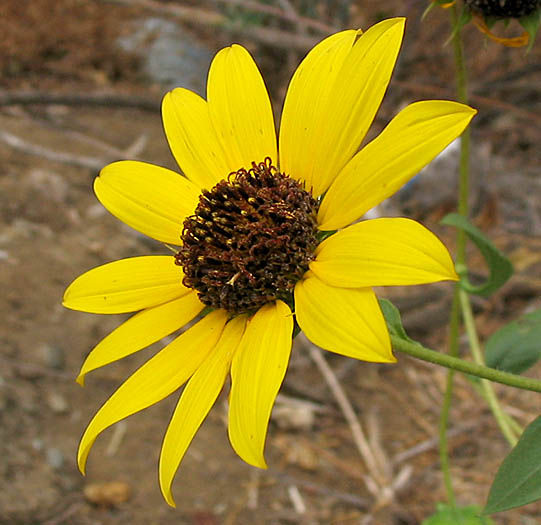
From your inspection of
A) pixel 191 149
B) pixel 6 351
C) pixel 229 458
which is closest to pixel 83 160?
pixel 6 351

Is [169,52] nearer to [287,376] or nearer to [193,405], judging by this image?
[287,376]

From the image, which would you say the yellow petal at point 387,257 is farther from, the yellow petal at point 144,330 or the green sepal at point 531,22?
the green sepal at point 531,22

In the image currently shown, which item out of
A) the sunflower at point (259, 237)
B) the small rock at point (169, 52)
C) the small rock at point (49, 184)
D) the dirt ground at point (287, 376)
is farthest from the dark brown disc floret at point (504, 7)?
the small rock at point (169, 52)

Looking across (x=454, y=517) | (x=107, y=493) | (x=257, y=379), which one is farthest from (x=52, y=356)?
(x=257, y=379)

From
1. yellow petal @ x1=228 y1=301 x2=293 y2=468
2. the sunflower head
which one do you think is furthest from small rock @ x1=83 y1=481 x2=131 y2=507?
the sunflower head

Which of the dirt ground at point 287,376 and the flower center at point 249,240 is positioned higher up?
the flower center at point 249,240
